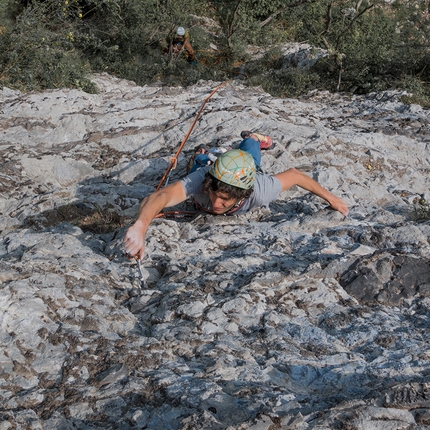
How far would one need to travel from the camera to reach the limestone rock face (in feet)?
7.95

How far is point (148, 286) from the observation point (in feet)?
11.9

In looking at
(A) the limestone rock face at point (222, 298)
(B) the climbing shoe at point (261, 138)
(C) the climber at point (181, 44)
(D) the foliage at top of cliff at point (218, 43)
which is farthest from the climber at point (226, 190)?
(C) the climber at point (181, 44)

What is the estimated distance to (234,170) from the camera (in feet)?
12.8

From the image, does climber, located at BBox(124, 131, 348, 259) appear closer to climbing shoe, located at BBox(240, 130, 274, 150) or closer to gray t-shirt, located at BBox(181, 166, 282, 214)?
gray t-shirt, located at BBox(181, 166, 282, 214)

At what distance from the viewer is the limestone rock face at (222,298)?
7.95 ft

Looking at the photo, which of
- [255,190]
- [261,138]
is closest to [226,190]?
[255,190]

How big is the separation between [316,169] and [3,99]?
4594 mm

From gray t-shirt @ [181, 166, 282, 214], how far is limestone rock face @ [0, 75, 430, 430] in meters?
0.19

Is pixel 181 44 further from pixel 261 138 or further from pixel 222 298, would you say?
pixel 222 298

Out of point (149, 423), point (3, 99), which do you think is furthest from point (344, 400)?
point (3, 99)

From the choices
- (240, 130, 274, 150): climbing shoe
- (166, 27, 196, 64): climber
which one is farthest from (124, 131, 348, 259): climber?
(166, 27, 196, 64): climber

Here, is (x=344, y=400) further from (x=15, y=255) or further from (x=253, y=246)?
(x=15, y=255)

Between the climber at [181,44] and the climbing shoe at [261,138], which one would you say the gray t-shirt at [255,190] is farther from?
the climber at [181,44]

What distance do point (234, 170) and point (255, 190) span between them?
17.9 inches
